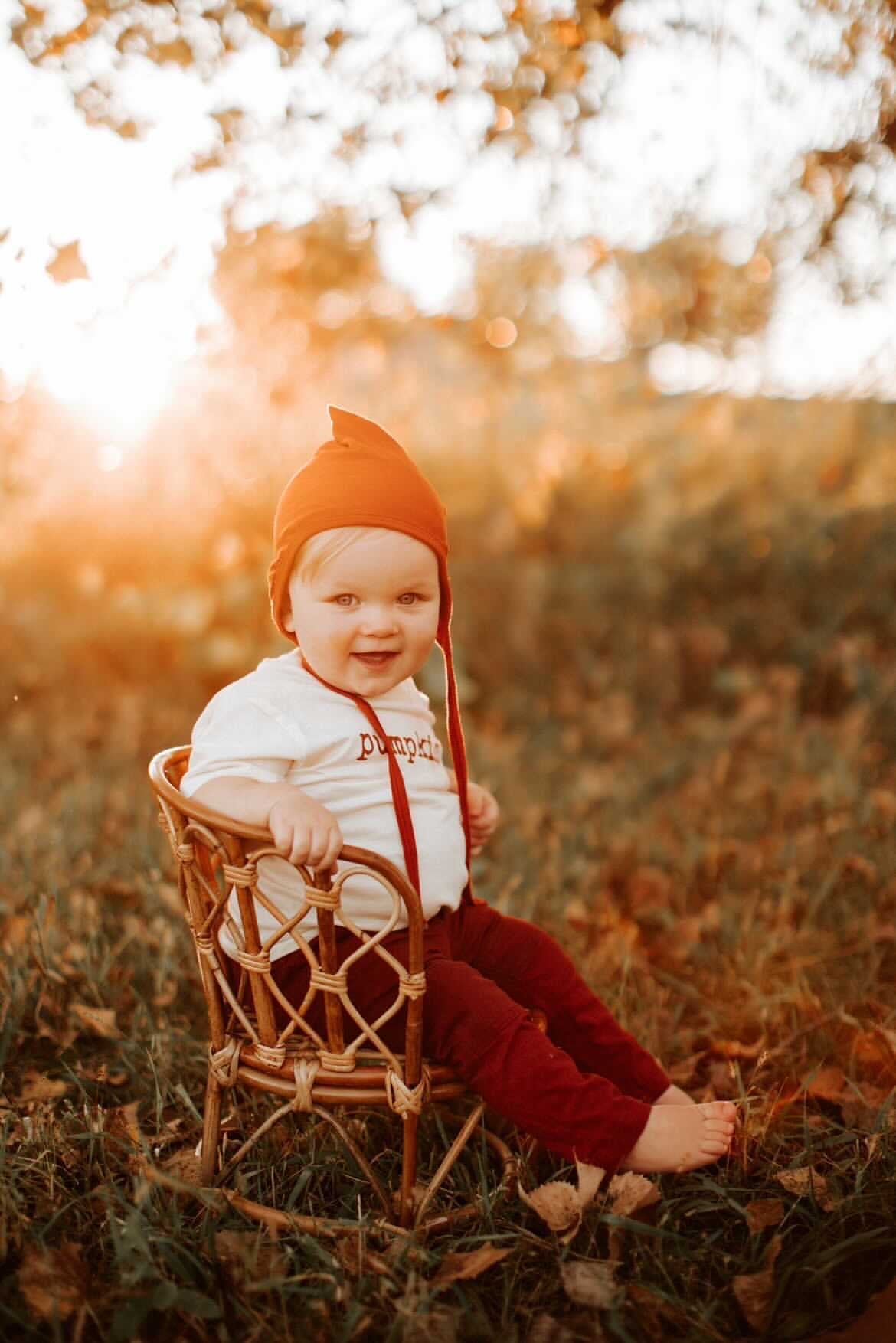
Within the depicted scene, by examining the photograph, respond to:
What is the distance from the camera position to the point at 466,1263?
1816 mm

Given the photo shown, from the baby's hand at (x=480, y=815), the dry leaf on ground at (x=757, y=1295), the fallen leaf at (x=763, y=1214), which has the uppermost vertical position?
the baby's hand at (x=480, y=815)

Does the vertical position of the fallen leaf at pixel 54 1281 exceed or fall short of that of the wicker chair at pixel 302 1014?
it falls short

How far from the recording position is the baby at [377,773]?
188 cm

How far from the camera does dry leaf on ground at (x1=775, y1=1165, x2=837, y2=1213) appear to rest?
200 cm

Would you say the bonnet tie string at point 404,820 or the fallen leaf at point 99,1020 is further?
the fallen leaf at point 99,1020

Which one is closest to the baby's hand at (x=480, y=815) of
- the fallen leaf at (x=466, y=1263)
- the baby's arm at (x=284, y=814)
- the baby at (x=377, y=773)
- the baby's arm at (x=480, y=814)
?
the baby's arm at (x=480, y=814)

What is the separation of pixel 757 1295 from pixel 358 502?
→ 144cm

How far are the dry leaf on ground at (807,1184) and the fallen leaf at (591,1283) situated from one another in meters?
0.40

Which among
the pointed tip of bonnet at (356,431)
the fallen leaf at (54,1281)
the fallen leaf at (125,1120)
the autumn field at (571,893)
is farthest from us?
the fallen leaf at (125,1120)

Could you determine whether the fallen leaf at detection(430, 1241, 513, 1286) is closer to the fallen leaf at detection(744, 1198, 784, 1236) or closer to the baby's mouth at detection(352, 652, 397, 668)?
the fallen leaf at detection(744, 1198, 784, 1236)

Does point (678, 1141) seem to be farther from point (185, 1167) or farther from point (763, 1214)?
point (185, 1167)

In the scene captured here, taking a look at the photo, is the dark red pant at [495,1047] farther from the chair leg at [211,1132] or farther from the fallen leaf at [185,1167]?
the fallen leaf at [185,1167]

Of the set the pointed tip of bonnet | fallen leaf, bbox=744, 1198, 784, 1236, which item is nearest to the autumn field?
fallen leaf, bbox=744, 1198, 784, 1236

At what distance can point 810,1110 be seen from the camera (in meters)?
2.38
